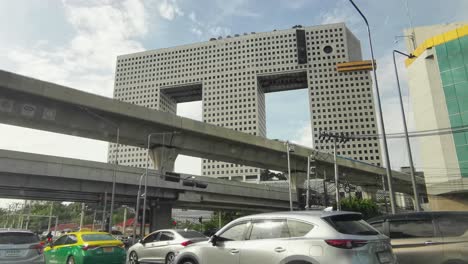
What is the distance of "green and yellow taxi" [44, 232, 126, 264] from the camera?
10914 millimetres

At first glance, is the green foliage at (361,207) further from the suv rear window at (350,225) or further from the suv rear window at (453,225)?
the suv rear window at (350,225)

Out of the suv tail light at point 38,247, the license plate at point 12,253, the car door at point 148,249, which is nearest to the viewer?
the license plate at point 12,253

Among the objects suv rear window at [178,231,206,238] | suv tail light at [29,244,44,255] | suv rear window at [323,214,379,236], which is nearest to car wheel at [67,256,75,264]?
suv tail light at [29,244,44,255]

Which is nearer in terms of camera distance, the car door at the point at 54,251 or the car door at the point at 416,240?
the car door at the point at 416,240

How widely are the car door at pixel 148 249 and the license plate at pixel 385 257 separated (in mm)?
9172

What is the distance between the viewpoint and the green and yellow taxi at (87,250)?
10.9 metres

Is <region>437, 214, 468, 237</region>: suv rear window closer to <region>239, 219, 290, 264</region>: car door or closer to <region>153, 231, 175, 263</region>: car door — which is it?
<region>239, 219, 290, 264</region>: car door

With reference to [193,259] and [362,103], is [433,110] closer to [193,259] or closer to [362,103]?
[193,259]

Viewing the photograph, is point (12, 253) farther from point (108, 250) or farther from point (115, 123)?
point (115, 123)

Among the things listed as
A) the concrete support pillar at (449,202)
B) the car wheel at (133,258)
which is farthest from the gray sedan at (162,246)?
the concrete support pillar at (449,202)

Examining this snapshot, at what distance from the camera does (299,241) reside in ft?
19.0

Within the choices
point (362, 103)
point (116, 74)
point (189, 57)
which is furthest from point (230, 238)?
point (116, 74)

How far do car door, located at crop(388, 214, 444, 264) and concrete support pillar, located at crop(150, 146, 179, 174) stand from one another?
27.3m

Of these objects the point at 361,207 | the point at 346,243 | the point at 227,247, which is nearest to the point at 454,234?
the point at 346,243
